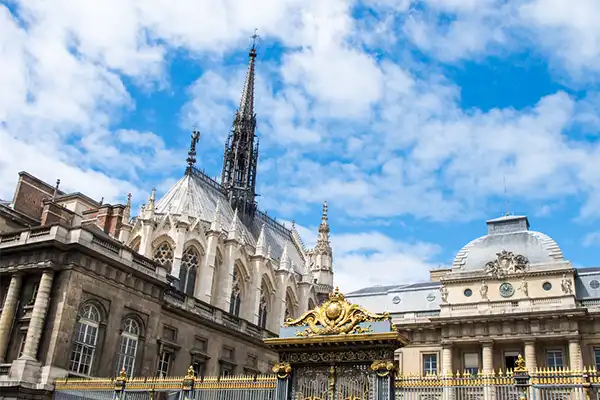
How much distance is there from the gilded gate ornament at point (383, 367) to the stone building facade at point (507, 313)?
19.5 m

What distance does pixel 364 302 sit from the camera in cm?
4166

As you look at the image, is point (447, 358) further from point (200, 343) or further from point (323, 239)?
point (323, 239)

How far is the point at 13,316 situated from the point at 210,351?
10403 millimetres

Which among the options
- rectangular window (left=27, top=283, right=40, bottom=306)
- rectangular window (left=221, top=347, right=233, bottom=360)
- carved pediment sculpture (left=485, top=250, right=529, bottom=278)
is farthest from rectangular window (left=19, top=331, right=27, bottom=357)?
carved pediment sculpture (left=485, top=250, right=529, bottom=278)

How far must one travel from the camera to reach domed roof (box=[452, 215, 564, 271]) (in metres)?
35.3

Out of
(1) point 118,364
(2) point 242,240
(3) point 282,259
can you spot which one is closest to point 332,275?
(3) point 282,259

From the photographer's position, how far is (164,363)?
30.2 meters

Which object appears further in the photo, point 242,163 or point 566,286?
point 242,163

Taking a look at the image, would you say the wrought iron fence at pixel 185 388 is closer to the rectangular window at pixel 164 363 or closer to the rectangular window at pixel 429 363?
the rectangular window at pixel 164 363

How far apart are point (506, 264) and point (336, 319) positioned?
2234cm

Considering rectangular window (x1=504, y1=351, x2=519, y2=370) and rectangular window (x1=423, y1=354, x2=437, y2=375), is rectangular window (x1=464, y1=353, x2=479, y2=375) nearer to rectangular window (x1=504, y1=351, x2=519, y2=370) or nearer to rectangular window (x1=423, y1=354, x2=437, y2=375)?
rectangular window (x1=504, y1=351, x2=519, y2=370)

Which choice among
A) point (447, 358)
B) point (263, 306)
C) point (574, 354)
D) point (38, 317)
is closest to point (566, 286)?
point (574, 354)

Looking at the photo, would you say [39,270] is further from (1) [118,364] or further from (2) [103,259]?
(1) [118,364]

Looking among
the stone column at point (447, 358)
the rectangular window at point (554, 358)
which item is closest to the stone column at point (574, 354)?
the rectangular window at point (554, 358)
